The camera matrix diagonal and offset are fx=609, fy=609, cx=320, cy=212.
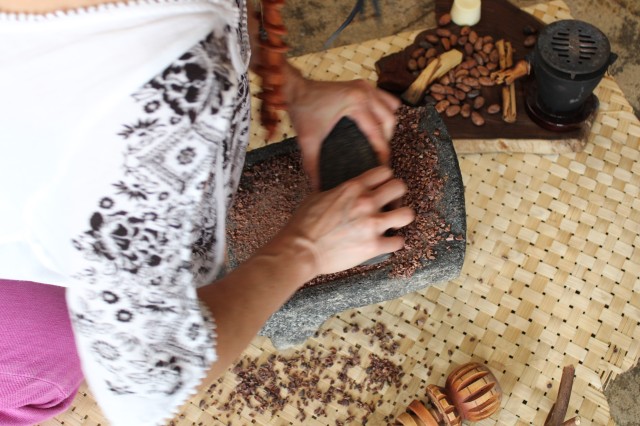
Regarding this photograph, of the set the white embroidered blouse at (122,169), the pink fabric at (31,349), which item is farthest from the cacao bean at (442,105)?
the pink fabric at (31,349)

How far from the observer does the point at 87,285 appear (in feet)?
2.12

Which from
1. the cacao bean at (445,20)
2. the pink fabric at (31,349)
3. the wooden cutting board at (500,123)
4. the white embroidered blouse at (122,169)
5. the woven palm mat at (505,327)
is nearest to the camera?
the white embroidered blouse at (122,169)

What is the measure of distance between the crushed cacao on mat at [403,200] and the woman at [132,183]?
0.85 ft

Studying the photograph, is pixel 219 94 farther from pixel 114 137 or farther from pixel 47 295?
pixel 47 295

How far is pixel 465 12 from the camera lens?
4.74 ft

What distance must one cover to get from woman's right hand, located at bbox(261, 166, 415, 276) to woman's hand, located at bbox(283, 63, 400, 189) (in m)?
0.10

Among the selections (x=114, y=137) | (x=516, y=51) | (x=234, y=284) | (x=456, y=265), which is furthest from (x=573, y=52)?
(x=114, y=137)

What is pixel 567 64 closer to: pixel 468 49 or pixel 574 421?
pixel 468 49

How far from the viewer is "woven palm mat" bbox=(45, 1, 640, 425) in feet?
3.94

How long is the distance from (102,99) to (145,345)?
0.90ft

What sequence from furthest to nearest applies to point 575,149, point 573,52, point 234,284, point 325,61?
point 325,61 → point 575,149 → point 573,52 → point 234,284

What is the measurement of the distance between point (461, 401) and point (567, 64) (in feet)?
2.28

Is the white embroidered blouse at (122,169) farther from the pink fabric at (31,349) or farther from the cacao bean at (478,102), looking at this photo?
the cacao bean at (478,102)

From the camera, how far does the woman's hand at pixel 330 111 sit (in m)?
1.01
